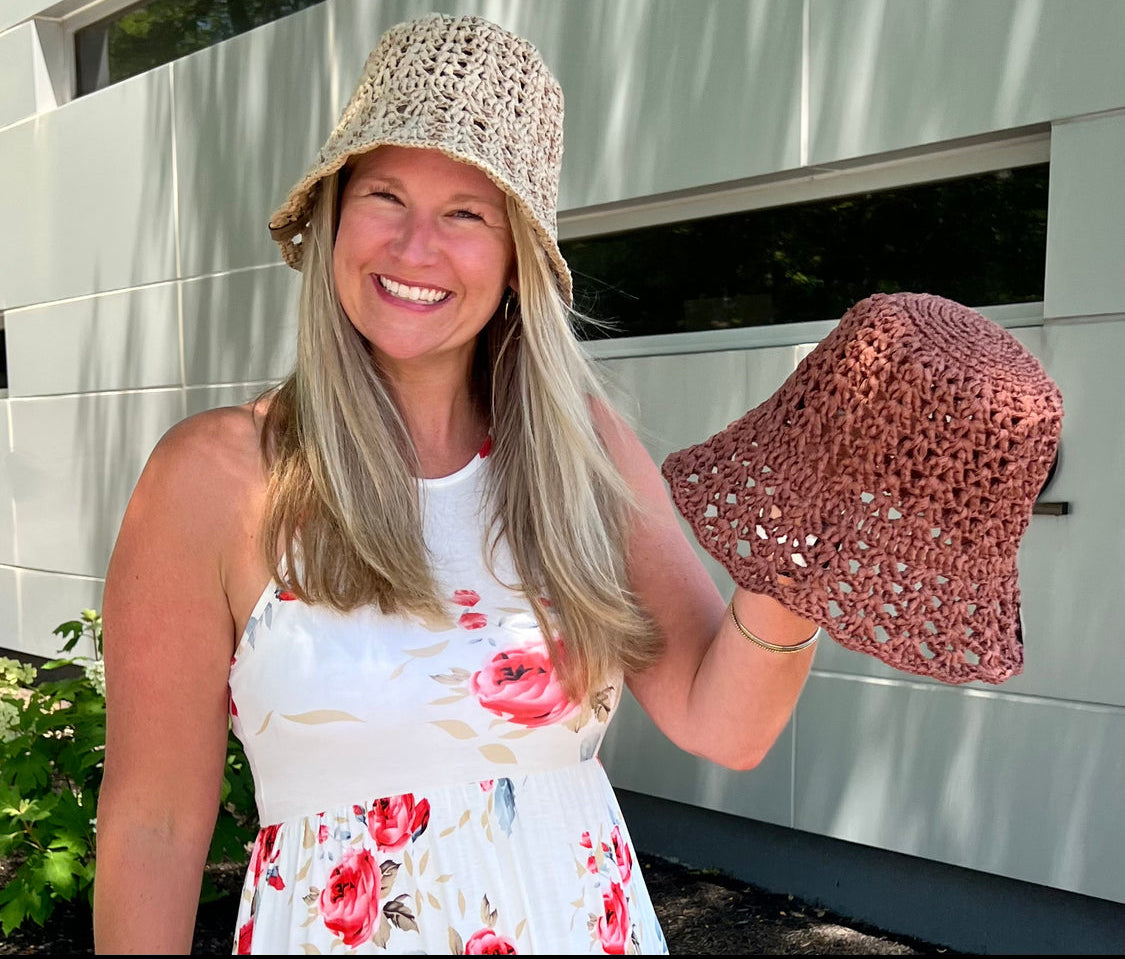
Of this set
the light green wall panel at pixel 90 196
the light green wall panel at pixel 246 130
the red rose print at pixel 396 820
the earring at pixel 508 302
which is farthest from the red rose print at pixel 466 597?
the light green wall panel at pixel 90 196

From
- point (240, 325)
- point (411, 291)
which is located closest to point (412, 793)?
point (411, 291)

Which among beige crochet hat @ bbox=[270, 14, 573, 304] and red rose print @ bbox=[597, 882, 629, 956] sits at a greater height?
beige crochet hat @ bbox=[270, 14, 573, 304]

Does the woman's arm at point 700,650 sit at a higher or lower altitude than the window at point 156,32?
lower

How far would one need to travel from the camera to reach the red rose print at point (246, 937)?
1665mm

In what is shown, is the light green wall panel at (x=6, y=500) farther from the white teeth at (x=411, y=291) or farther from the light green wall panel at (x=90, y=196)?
the white teeth at (x=411, y=291)

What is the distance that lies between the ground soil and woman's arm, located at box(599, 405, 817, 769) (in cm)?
210

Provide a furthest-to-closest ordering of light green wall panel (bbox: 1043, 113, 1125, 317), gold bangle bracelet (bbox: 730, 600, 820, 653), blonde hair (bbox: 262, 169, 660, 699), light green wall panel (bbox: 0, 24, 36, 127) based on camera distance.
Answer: light green wall panel (bbox: 0, 24, 36, 127), light green wall panel (bbox: 1043, 113, 1125, 317), blonde hair (bbox: 262, 169, 660, 699), gold bangle bracelet (bbox: 730, 600, 820, 653)

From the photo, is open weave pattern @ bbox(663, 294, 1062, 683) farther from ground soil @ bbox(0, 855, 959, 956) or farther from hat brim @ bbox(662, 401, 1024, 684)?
ground soil @ bbox(0, 855, 959, 956)

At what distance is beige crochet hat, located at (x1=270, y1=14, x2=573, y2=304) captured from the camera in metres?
1.66

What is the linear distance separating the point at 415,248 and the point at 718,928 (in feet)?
9.22

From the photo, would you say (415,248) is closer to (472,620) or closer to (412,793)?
(472,620)

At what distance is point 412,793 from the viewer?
5.37 ft

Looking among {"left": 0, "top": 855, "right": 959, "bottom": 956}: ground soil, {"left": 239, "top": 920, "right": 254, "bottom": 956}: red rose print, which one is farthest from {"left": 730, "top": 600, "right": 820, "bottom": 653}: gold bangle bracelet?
{"left": 0, "top": 855, "right": 959, "bottom": 956}: ground soil

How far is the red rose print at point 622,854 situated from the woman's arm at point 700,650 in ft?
0.49
